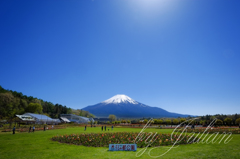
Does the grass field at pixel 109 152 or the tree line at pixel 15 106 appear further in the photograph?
the tree line at pixel 15 106

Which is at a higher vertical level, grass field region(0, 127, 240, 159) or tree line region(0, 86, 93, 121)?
tree line region(0, 86, 93, 121)

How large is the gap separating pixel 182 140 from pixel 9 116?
234ft

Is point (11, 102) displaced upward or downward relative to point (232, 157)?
upward

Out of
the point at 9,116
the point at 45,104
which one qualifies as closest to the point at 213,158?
the point at 9,116

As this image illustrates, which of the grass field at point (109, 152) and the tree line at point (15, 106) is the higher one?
the tree line at point (15, 106)

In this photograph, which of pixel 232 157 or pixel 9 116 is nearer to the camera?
pixel 232 157

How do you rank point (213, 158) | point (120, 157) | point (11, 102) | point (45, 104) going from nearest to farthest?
point (213, 158)
point (120, 157)
point (11, 102)
point (45, 104)

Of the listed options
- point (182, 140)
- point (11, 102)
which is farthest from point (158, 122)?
point (11, 102)

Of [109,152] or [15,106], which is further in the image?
[15,106]

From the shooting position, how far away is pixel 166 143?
47.2ft

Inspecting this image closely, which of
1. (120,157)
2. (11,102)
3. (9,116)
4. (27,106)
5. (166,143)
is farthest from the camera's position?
(27,106)

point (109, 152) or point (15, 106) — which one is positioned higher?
point (15, 106)

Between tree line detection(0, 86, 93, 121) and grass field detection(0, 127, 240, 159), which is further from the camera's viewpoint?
tree line detection(0, 86, 93, 121)

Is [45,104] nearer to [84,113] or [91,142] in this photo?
[84,113]
